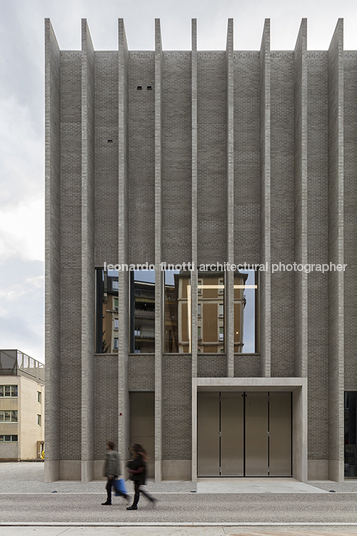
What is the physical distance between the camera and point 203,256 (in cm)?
2022

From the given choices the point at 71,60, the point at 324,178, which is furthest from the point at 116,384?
the point at 71,60

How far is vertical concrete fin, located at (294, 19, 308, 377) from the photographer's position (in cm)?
1897

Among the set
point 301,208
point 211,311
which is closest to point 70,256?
point 211,311

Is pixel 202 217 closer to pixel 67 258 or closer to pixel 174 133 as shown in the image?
pixel 174 133

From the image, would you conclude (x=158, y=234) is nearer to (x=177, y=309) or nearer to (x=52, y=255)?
(x=177, y=309)

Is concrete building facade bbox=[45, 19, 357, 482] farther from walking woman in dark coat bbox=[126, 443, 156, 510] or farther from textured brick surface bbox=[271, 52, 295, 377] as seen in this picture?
walking woman in dark coat bbox=[126, 443, 156, 510]

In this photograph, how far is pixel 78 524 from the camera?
11.0 metres

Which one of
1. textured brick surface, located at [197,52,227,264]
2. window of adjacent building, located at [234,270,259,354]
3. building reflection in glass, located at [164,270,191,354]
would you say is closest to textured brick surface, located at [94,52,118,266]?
building reflection in glass, located at [164,270,191,354]

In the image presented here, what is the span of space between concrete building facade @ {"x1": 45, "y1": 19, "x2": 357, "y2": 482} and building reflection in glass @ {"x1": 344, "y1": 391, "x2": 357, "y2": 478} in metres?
0.05

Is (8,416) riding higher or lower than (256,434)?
lower

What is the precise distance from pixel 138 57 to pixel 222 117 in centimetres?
443

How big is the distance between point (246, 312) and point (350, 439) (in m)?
6.25

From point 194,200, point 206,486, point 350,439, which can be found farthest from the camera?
point 194,200

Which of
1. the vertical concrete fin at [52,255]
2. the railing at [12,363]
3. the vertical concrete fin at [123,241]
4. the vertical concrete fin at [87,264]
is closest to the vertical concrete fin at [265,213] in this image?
the vertical concrete fin at [123,241]
